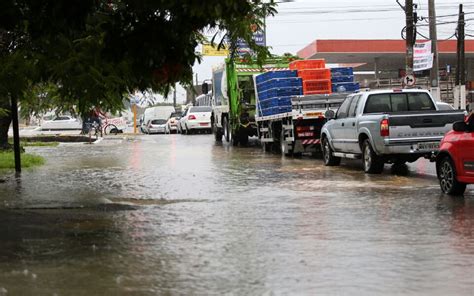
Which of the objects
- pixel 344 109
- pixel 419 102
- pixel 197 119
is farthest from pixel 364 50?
pixel 419 102

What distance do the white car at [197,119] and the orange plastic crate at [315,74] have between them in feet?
61.4

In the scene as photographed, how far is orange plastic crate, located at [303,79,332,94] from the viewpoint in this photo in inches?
844

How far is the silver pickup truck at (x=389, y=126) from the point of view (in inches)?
567

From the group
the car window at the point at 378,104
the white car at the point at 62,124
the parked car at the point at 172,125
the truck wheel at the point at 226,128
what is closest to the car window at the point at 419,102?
the car window at the point at 378,104

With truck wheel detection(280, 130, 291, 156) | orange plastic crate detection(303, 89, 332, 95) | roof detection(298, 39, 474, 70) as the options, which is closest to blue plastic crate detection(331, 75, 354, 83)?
orange plastic crate detection(303, 89, 332, 95)

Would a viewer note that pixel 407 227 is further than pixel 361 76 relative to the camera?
No

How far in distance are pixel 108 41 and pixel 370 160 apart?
8.40 metres

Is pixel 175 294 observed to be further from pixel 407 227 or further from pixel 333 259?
pixel 407 227

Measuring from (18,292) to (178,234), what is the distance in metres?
2.90

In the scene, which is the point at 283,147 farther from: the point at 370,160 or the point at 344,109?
the point at 370,160

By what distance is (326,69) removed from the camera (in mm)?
21266

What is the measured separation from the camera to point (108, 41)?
822cm

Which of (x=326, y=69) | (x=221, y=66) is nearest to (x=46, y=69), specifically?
(x=326, y=69)

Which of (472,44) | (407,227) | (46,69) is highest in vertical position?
(472,44)
